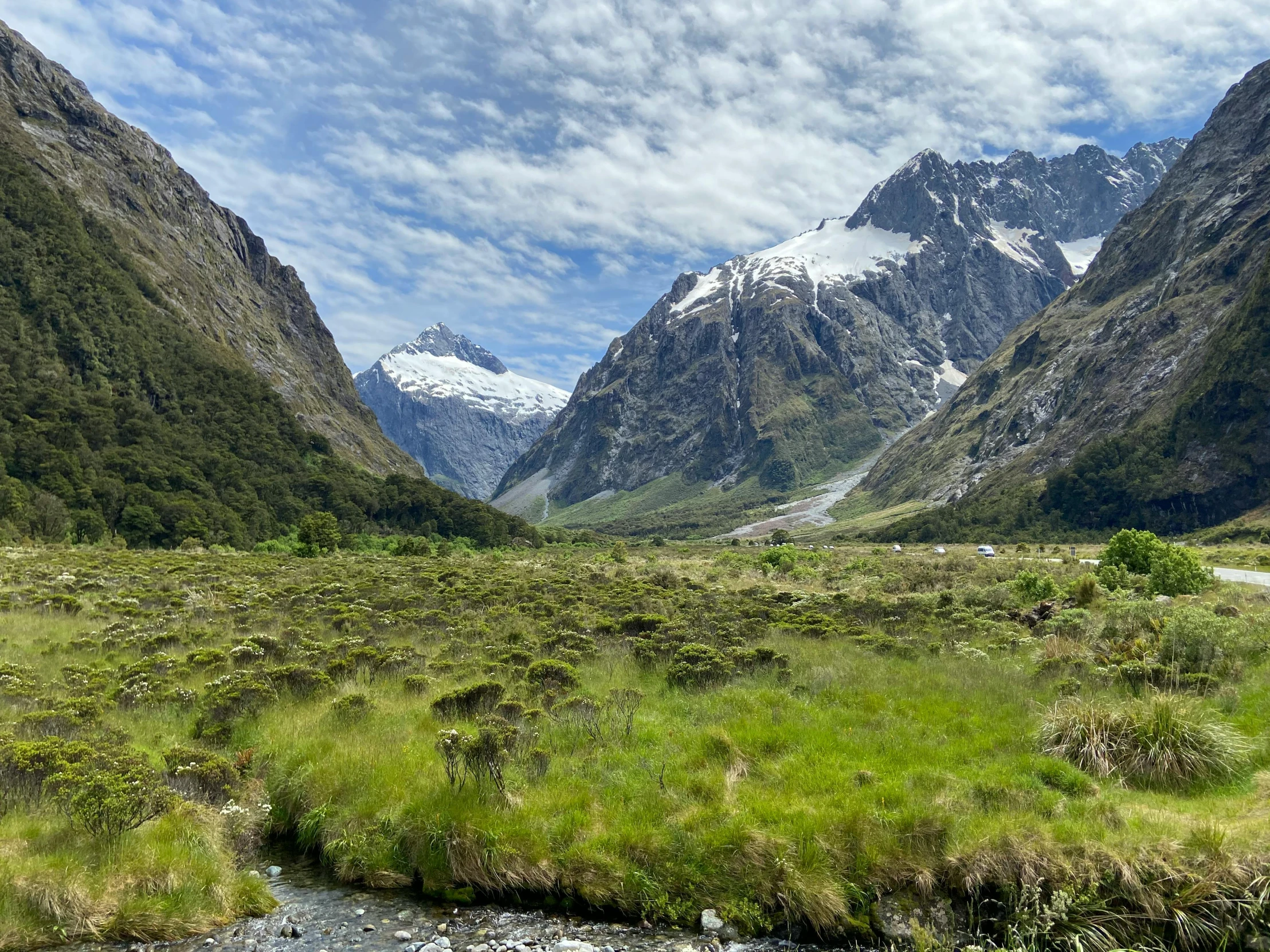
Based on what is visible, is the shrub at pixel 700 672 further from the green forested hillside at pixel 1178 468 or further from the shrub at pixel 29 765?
the green forested hillside at pixel 1178 468

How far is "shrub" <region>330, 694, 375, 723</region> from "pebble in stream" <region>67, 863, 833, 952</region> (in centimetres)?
401

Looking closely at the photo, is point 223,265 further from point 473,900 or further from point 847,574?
point 473,900

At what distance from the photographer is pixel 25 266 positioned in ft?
327

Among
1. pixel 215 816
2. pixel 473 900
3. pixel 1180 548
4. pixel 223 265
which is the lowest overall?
pixel 473 900

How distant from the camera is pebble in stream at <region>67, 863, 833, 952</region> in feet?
25.6

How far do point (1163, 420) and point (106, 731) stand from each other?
170m

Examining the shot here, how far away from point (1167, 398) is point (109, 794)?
179 meters

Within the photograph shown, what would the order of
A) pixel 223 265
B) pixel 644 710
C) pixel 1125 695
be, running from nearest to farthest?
pixel 1125 695, pixel 644 710, pixel 223 265

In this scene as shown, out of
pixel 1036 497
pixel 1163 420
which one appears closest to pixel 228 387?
pixel 1036 497

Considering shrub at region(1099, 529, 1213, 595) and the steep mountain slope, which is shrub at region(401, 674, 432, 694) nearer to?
shrub at region(1099, 529, 1213, 595)

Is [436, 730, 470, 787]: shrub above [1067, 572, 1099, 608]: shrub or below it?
below

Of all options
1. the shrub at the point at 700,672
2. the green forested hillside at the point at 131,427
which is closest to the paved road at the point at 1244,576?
the shrub at the point at 700,672

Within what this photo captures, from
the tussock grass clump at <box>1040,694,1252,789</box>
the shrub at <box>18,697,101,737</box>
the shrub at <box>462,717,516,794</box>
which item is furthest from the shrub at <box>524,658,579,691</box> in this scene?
the tussock grass clump at <box>1040,694,1252,789</box>

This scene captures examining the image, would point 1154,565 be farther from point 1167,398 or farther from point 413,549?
point 1167,398
